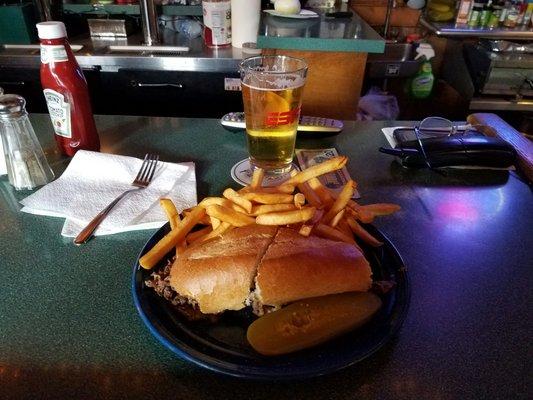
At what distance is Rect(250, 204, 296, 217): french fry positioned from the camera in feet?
2.45

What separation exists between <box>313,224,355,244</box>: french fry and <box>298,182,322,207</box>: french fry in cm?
10

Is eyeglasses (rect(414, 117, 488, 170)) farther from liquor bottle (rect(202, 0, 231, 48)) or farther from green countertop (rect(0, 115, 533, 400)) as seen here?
liquor bottle (rect(202, 0, 231, 48))

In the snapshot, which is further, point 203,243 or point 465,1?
point 465,1

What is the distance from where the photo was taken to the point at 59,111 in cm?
111

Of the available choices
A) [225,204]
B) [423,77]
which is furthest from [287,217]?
[423,77]

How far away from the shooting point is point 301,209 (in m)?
0.72

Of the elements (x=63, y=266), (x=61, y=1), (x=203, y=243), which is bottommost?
(x=63, y=266)

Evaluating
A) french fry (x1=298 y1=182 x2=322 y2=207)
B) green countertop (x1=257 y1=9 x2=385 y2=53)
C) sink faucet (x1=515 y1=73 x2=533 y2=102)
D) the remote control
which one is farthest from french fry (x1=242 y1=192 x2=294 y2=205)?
sink faucet (x1=515 y1=73 x2=533 y2=102)

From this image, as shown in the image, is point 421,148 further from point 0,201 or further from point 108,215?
point 0,201

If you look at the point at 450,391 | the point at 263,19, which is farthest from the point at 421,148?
the point at 263,19

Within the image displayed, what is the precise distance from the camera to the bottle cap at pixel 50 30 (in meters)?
0.98

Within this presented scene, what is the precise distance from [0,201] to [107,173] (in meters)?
0.26

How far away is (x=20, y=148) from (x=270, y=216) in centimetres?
71

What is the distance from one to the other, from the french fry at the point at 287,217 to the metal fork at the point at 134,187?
411 mm
